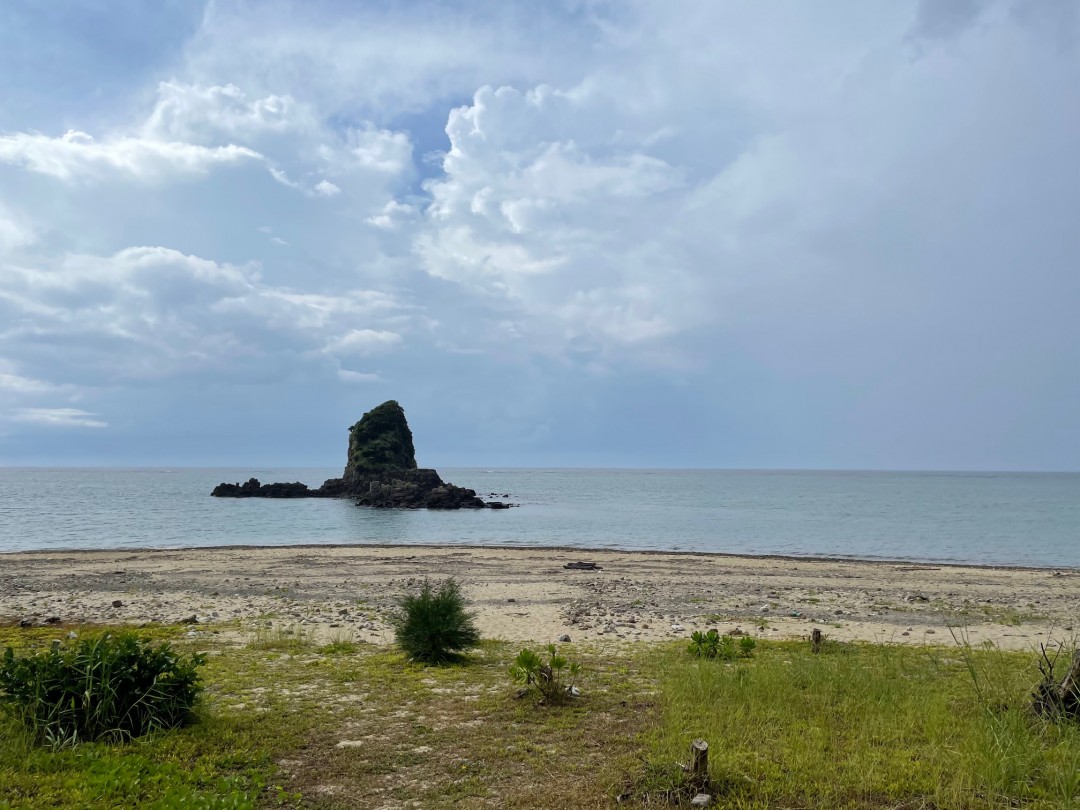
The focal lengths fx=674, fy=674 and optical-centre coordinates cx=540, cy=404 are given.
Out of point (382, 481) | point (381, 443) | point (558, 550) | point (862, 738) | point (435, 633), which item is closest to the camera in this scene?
point (862, 738)

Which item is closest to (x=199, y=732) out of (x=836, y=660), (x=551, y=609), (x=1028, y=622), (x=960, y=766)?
(x=960, y=766)

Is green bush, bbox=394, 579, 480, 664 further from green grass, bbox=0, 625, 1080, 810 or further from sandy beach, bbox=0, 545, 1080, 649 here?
sandy beach, bbox=0, 545, 1080, 649

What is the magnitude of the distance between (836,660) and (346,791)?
8.66 meters

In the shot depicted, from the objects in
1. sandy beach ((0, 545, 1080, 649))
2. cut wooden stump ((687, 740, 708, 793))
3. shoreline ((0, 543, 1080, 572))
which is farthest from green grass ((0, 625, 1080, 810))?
shoreline ((0, 543, 1080, 572))

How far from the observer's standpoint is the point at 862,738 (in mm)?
7656

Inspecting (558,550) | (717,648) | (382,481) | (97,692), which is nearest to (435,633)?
(717,648)

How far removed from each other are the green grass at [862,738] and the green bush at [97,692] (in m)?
5.66

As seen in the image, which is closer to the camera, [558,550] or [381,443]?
[558,550]

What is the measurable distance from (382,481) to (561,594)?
95.9 m

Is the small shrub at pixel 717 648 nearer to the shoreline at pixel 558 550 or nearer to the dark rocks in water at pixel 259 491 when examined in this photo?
the shoreline at pixel 558 550

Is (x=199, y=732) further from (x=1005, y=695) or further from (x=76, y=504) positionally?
(x=76, y=504)

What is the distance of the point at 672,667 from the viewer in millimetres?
11539

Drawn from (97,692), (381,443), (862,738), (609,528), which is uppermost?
(381,443)

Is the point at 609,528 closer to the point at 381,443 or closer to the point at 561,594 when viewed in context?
the point at 561,594
